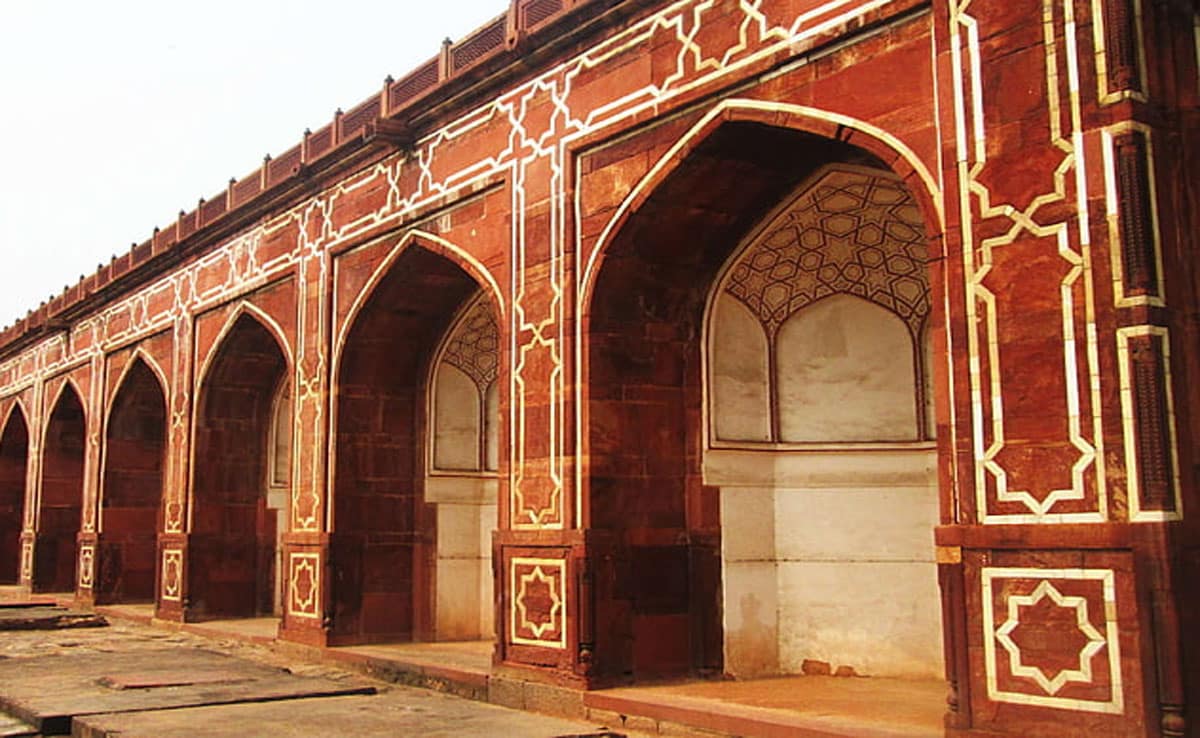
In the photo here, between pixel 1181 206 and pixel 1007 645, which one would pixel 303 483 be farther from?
pixel 1181 206

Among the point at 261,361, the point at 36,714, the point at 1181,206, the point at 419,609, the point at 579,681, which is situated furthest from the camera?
the point at 261,361

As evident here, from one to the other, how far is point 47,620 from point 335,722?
29.9 feet

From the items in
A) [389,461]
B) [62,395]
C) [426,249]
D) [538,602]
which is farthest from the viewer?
[62,395]

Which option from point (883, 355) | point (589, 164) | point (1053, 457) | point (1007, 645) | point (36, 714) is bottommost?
point (36, 714)

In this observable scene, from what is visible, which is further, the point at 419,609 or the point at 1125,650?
the point at 419,609

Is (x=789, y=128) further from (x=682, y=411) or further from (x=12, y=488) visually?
(x=12, y=488)

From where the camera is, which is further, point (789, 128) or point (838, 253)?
point (838, 253)

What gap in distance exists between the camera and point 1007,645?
5.50 metres

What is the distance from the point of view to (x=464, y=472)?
12109mm

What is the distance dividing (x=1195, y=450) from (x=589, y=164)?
185 inches

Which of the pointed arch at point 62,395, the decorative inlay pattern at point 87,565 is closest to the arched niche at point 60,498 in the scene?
the pointed arch at point 62,395

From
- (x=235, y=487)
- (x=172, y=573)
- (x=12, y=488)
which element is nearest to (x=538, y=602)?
(x=235, y=487)

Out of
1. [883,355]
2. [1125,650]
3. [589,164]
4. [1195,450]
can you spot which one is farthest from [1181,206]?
[589,164]

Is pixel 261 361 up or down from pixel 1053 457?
up
